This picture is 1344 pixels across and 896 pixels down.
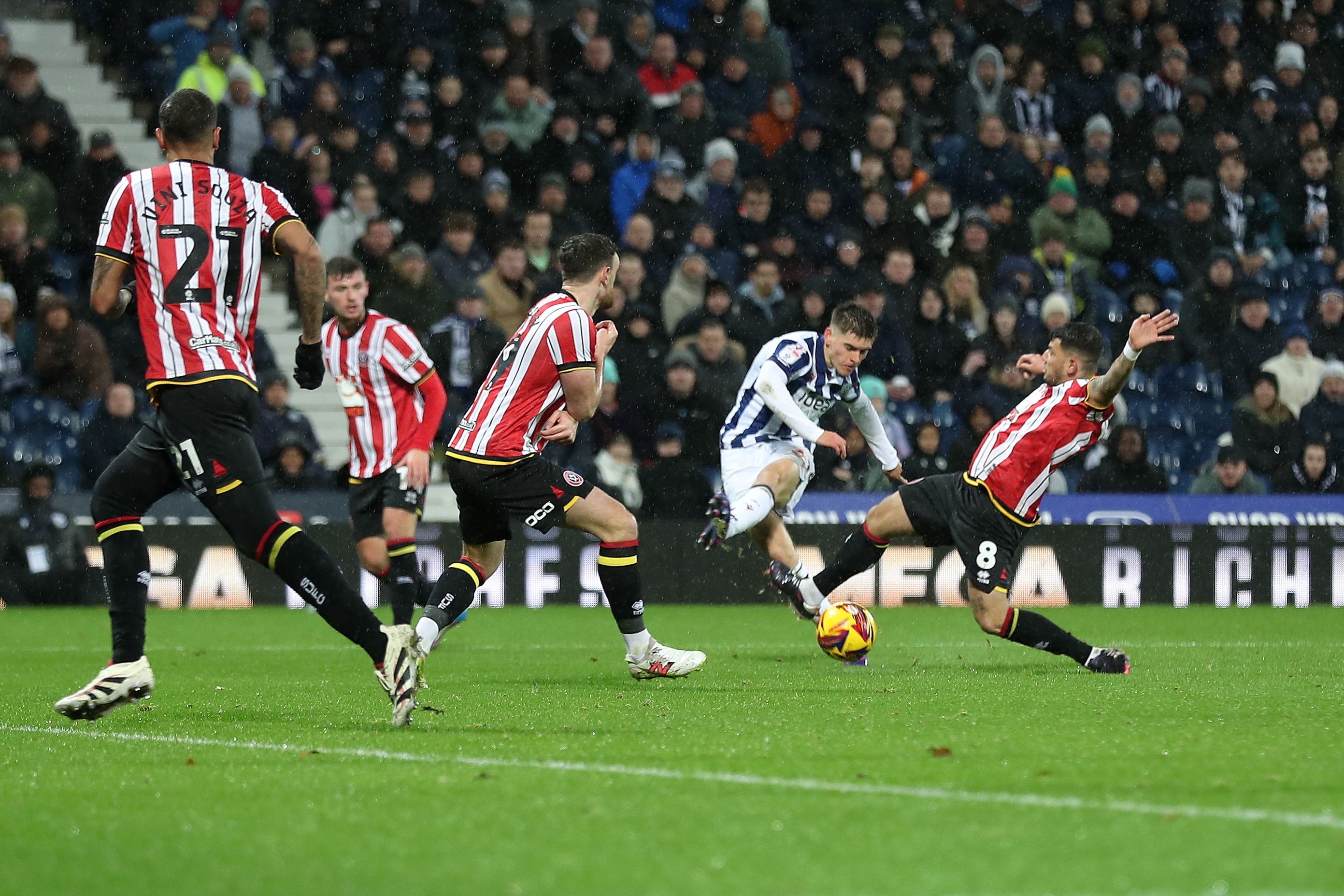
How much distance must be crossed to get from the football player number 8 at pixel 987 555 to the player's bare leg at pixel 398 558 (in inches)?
130

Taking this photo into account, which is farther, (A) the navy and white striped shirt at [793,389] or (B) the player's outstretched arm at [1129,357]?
(A) the navy and white striped shirt at [793,389]

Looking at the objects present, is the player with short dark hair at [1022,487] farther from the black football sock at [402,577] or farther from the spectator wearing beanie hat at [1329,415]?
the spectator wearing beanie hat at [1329,415]

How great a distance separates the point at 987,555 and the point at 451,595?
2.80 meters

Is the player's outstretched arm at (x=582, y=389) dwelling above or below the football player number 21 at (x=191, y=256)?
below

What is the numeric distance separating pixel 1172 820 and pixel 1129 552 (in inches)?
446

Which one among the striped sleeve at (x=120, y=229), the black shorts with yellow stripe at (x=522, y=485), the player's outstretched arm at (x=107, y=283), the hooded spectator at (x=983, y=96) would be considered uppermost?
the hooded spectator at (x=983, y=96)

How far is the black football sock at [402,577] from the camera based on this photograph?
33.5ft

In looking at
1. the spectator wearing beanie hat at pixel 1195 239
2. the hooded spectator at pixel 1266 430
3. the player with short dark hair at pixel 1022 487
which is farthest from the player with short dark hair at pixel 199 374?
the spectator wearing beanie hat at pixel 1195 239

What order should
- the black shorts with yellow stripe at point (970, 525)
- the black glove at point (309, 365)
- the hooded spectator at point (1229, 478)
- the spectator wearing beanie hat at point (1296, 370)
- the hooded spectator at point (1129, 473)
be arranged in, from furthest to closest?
1. the spectator wearing beanie hat at point (1296, 370)
2. the hooded spectator at point (1229, 478)
3. the hooded spectator at point (1129, 473)
4. the black shorts with yellow stripe at point (970, 525)
5. the black glove at point (309, 365)

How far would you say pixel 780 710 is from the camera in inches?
271

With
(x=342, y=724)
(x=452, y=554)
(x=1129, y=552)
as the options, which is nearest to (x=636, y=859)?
(x=342, y=724)

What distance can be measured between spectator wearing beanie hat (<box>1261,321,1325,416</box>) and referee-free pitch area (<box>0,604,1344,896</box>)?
8902 mm

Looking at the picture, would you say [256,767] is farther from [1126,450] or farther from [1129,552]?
[1126,450]

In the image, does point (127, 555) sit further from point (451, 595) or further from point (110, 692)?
point (451, 595)
